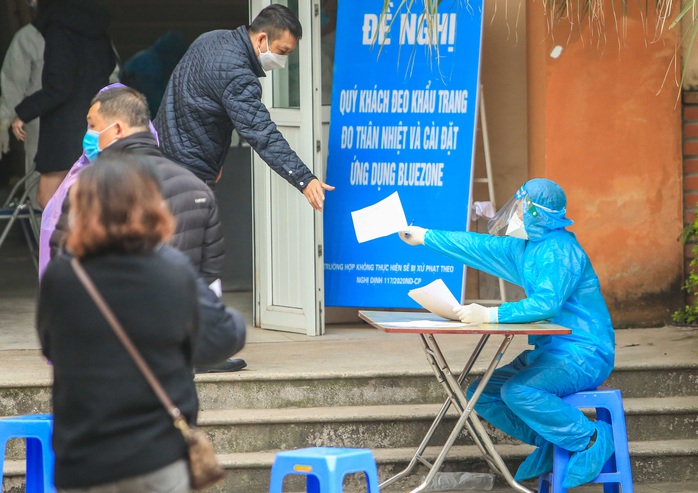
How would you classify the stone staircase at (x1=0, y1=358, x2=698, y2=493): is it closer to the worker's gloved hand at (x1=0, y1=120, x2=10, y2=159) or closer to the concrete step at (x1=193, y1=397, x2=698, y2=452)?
the concrete step at (x1=193, y1=397, x2=698, y2=452)

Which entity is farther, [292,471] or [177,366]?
[292,471]

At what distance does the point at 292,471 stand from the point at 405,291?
297cm

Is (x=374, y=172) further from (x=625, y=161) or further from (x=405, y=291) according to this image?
(x=625, y=161)

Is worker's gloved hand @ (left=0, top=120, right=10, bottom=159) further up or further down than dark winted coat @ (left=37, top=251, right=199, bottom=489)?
further up

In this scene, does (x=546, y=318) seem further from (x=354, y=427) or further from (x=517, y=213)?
(x=354, y=427)

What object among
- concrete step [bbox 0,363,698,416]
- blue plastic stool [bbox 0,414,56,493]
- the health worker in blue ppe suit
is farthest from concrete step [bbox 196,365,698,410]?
blue plastic stool [bbox 0,414,56,493]

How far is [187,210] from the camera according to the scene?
4.02 m

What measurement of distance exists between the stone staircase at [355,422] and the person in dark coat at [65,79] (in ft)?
7.11

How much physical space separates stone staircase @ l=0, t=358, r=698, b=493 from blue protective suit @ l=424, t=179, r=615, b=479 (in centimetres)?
48

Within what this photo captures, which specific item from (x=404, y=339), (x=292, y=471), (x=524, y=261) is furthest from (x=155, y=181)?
(x=404, y=339)

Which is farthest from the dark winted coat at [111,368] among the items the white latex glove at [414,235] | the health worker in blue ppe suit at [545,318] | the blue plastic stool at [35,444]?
the white latex glove at [414,235]

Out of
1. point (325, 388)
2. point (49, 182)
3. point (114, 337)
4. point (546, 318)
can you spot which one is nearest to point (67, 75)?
point (49, 182)

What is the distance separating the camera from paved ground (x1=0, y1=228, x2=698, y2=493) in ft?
18.7

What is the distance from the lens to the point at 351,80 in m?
6.89
